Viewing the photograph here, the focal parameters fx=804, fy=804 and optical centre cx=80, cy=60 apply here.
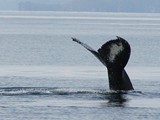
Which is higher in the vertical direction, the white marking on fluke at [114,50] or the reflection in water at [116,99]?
the white marking on fluke at [114,50]

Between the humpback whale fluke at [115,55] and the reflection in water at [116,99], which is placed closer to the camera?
the reflection in water at [116,99]

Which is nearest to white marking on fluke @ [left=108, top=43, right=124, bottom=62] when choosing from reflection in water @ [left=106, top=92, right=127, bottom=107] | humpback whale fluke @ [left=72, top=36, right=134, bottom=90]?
humpback whale fluke @ [left=72, top=36, right=134, bottom=90]

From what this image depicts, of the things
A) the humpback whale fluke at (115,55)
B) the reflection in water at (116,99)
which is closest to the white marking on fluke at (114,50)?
the humpback whale fluke at (115,55)

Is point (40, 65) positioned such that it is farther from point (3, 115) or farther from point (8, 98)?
point (3, 115)

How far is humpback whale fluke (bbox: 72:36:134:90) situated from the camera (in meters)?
28.6

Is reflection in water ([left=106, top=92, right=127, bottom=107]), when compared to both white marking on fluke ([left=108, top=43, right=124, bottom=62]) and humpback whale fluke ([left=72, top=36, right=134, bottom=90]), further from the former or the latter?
white marking on fluke ([left=108, top=43, right=124, bottom=62])

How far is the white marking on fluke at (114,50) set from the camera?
28.6m

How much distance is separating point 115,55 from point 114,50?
0.79ft

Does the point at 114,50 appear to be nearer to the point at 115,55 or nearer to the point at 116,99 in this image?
the point at 115,55

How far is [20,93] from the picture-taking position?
30.8m

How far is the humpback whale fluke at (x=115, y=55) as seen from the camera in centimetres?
2861

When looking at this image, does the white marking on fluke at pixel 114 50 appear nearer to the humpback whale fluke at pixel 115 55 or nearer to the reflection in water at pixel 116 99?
the humpback whale fluke at pixel 115 55

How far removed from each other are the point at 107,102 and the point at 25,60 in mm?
26258

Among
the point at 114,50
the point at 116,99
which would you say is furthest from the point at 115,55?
the point at 116,99
